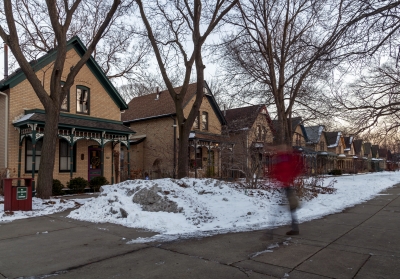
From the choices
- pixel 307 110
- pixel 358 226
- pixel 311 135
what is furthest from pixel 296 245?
pixel 311 135

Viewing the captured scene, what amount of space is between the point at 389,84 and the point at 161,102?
1840 centimetres

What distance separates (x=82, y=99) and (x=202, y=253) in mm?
15564

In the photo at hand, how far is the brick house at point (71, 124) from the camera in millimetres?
15492

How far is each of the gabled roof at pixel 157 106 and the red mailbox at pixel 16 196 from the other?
14.8 meters

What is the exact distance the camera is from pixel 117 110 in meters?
20.8

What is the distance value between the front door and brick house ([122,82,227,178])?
2839 mm

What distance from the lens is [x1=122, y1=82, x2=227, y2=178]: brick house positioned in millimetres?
23859

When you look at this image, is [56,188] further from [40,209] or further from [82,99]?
[82,99]

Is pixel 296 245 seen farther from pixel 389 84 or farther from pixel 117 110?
pixel 117 110

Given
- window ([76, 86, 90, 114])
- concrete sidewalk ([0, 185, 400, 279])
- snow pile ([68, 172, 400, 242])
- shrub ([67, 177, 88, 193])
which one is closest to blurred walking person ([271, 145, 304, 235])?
concrete sidewalk ([0, 185, 400, 279])

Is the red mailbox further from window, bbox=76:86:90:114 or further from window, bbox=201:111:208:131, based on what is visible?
window, bbox=201:111:208:131

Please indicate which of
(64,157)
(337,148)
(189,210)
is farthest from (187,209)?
(337,148)

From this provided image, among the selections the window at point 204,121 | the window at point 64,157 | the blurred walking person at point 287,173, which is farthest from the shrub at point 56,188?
the window at point 204,121

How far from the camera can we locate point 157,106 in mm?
26453
